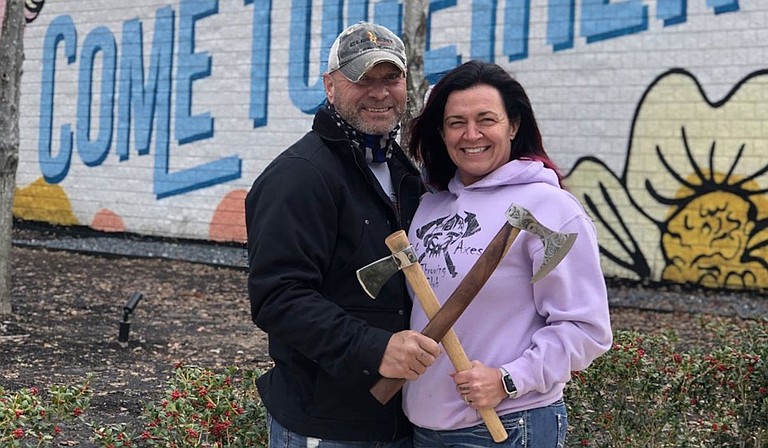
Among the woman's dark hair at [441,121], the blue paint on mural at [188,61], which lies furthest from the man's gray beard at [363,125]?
the blue paint on mural at [188,61]

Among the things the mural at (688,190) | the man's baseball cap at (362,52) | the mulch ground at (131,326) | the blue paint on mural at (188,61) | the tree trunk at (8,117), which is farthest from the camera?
the blue paint on mural at (188,61)

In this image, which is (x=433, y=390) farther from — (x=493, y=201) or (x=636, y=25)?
(x=636, y=25)

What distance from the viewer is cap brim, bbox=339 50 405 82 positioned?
255 centimetres

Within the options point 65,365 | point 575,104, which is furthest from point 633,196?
point 65,365

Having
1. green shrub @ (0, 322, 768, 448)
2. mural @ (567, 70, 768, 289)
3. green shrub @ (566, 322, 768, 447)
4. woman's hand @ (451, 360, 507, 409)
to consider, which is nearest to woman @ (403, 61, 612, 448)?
woman's hand @ (451, 360, 507, 409)

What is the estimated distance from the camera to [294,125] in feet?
40.3

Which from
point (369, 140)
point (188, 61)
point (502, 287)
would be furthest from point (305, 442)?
point (188, 61)

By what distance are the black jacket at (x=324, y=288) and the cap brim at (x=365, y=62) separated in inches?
4.8

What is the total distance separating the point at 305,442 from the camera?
251cm

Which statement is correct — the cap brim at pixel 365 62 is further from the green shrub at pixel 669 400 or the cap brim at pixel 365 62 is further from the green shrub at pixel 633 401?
the green shrub at pixel 669 400

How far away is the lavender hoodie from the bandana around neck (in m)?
0.26

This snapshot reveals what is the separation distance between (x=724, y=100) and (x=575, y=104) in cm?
141

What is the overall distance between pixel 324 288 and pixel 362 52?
1.90 feet

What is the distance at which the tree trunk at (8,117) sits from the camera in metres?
7.92
